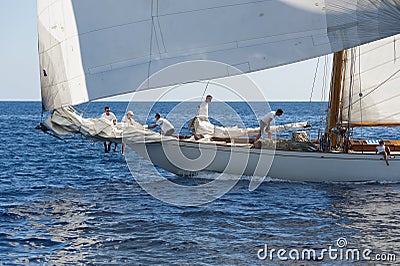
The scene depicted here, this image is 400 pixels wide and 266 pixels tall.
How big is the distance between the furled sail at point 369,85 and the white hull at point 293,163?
64.0 inches

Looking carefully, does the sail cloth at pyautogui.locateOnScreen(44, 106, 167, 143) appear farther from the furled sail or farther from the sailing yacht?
the furled sail

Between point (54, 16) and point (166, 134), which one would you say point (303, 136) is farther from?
point (54, 16)

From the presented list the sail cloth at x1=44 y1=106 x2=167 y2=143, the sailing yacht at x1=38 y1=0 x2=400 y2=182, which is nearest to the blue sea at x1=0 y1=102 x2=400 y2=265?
the sail cloth at x1=44 y1=106 x2=167 y2=143

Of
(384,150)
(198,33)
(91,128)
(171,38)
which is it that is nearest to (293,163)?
(384,150)

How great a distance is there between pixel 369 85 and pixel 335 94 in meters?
1.09

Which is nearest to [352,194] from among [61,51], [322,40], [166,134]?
[322,40]

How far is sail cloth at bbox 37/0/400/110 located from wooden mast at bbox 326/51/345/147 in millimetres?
3196

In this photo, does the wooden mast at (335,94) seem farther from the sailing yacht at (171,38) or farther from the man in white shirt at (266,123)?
the sailing yacht at (171,38)

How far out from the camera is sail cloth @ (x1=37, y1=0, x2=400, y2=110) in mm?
16062

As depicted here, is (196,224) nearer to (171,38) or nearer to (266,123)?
(171,38)

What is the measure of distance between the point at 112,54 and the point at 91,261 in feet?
19.7

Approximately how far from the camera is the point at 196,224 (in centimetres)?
1459

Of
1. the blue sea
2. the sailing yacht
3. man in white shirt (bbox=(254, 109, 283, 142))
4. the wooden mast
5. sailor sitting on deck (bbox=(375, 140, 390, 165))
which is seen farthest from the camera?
the wooden mast

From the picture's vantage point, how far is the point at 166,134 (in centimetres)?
1939
